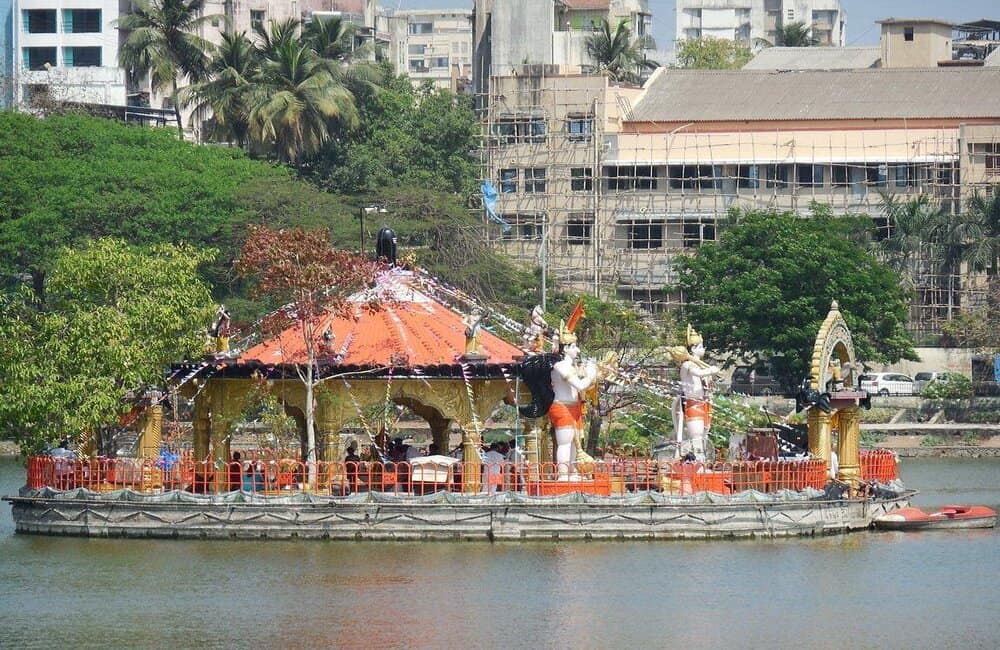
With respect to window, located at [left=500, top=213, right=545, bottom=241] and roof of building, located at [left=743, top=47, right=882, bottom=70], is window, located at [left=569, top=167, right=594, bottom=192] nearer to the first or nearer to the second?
window, located at [left=500, top=213, right=545, bottom=241]

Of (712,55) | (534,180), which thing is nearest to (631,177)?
(534,180)

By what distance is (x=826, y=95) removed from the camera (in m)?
90.4

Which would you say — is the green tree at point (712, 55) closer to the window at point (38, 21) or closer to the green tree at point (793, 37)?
the green tree at point (793, 37)

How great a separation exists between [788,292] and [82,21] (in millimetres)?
42916

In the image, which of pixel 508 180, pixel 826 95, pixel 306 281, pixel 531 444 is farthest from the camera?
pixel 508 180

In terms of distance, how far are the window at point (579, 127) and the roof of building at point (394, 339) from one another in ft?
149

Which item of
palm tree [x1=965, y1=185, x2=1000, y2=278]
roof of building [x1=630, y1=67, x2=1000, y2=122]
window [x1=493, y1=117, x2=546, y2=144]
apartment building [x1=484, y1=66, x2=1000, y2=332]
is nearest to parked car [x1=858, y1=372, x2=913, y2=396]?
palm tree [x1=965, y1=185, x2=1000, y2=278]

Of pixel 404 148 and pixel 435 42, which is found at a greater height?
pixel 435 42

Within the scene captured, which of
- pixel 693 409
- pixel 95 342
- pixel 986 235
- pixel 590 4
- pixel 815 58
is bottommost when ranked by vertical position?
pixel 693 409

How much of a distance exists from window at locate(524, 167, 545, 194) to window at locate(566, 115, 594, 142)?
184cm

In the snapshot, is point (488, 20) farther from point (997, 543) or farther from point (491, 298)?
point (997, 543)

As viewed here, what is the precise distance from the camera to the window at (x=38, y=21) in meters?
104

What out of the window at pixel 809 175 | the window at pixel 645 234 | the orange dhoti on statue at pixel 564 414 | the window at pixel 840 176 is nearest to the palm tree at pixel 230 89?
the window at pixel 645 234

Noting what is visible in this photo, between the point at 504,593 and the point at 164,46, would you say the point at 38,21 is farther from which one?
the point at 504,593
